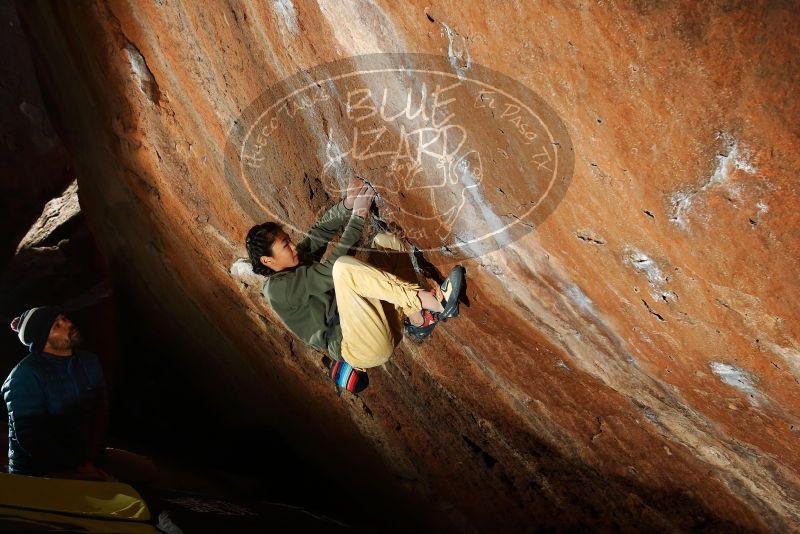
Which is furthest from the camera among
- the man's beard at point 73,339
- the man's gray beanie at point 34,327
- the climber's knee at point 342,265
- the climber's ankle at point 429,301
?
the man's beard at point 73,339

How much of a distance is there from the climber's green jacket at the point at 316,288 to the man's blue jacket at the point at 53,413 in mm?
2590

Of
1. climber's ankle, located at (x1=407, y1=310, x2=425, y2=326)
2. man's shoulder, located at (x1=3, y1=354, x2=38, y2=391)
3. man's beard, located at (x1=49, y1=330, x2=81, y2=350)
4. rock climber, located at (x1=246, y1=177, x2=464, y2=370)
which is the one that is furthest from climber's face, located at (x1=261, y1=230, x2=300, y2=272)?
man's beard, located at (x1=49, y1=330, x2=81, y2=350)

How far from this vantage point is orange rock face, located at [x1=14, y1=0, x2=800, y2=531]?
1.55 meters

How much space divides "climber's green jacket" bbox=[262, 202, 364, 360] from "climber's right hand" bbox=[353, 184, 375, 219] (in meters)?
Answer: 0.04

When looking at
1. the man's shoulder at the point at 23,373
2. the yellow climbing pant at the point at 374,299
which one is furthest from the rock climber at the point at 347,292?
the man's shoulder at the point at 23,373

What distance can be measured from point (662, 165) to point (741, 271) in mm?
462

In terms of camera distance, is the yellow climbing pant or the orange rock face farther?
the yellow climbing pant

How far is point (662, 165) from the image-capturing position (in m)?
1.66

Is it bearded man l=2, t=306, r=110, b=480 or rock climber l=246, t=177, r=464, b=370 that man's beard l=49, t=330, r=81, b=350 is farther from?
rock climber l=246, t=177, r=464, b=370

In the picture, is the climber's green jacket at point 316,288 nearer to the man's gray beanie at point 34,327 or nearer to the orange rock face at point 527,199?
the orange rock face at point 527,199

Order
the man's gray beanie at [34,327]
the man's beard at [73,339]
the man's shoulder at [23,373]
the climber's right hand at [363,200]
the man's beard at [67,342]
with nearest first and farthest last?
the climber's right hand at [363,200] → the man's shoulder at [23,373] → the man's gray beanie at [34,327] → the man's beard at [67,342] → the man's beard at [73,339]

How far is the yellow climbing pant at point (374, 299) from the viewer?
246 cm

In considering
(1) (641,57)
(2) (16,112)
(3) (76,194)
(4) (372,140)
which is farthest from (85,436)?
(1) (641,57)

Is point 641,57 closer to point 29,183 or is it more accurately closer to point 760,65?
point 760,65
